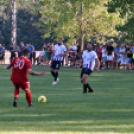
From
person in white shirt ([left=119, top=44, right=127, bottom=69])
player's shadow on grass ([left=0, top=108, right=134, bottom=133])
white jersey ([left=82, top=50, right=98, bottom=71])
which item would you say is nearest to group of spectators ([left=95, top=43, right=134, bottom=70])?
person in white shirt ([left=119, top=44, right=127, bottom=69])

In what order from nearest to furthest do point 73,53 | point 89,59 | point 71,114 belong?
point 71,114, point 89,59, point 73,53

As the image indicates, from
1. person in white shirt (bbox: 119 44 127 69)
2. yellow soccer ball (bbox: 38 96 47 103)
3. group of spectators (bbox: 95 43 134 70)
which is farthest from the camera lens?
person in white shirt (bbox: 119 44 127 69)

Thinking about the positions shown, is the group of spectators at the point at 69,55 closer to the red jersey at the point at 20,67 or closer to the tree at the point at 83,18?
the tree at the point at 83,18

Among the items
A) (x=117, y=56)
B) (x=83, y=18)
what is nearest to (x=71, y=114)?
(x=117, y=56)

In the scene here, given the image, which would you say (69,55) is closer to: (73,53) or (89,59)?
(73,53)

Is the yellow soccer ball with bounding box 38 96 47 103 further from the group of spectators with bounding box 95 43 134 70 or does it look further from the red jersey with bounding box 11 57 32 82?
the group of spectators with bounding box 95 43 134 70

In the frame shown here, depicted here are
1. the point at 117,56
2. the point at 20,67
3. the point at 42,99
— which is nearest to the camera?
the point at 20,67

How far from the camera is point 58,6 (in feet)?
125

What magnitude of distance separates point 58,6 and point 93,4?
11.5ft

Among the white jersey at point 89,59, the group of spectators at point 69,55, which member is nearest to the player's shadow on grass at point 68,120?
the white jersey at point 89,59

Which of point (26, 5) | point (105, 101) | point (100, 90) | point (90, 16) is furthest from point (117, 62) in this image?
point (26, 5)

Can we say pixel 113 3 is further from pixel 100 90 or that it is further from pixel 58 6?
pixel 100 90

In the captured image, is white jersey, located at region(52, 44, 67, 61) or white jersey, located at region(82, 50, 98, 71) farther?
white jersey, located at region(52, 44, 67, 61)

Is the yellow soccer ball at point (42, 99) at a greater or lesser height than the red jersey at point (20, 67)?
lesser
